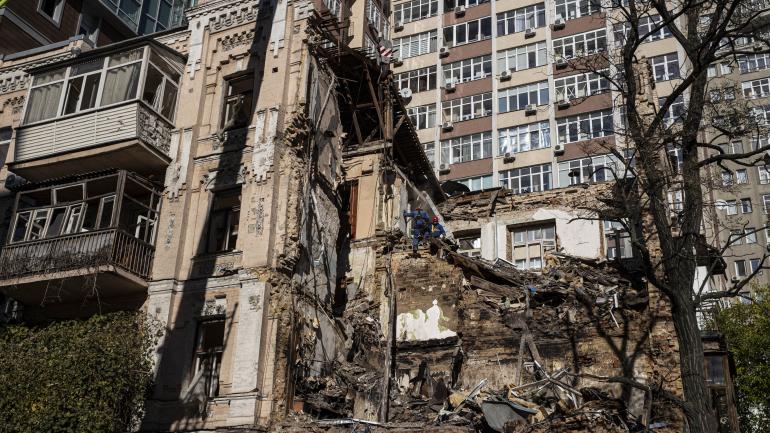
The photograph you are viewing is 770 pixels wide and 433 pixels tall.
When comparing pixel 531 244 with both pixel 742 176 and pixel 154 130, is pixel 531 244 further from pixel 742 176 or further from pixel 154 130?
pixel 742 176

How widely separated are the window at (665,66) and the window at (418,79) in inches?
492

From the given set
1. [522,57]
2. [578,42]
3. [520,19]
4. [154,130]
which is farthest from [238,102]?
[520,19]

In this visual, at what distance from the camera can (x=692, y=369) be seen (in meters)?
12.5

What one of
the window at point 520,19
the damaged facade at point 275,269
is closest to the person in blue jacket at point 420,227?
the damaged facade at point 275,269

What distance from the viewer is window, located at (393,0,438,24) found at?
4591 cm

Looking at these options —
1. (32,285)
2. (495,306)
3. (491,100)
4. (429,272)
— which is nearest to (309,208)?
(429,272)

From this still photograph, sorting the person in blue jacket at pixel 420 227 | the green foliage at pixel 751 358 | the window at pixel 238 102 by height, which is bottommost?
the green foliage at pixel 751 358

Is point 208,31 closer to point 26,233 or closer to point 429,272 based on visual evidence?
point 26,233

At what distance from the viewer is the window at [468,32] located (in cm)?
4378

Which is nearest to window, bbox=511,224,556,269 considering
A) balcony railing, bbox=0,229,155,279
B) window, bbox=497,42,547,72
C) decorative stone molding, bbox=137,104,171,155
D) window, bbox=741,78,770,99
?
decorative stone molding, bbox=137,104,171,155

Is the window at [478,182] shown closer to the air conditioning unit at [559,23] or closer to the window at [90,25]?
the air conditioning unit at [559,23]

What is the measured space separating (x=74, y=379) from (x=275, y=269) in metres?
4.90

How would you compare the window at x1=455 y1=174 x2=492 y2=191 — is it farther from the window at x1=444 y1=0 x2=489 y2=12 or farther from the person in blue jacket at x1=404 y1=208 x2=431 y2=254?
the person in blue jacket at x1=404 y1=208 x2=431 y2=254

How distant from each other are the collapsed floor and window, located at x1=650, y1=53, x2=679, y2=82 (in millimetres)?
20378
